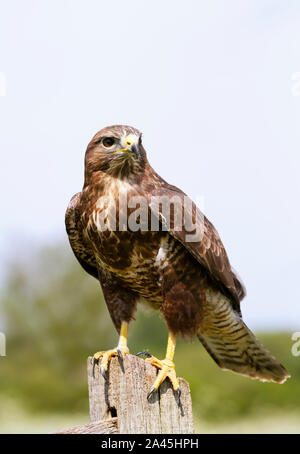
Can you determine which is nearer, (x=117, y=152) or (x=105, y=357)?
(x=105, y=357)

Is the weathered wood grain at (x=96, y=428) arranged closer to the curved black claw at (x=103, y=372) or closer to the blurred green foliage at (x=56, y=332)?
the curved black claw at (x=103, y=372)

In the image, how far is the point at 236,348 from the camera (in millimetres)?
6289

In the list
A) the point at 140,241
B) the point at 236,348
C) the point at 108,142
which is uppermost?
the point at 108,142

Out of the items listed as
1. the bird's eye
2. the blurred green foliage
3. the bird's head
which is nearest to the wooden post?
the bird's head

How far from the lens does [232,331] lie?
20.4 ft

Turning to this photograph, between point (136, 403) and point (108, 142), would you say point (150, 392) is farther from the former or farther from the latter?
point (108, 142)

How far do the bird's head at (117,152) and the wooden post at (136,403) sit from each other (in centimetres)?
166

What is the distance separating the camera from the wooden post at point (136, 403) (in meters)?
3.84

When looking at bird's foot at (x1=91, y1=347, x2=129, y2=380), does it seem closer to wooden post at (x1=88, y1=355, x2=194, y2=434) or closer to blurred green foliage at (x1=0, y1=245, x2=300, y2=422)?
wooden post at (x1=88, y1=355, x2=194, y2=434)

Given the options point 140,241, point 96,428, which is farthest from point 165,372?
point 140,241

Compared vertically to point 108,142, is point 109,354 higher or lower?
lower

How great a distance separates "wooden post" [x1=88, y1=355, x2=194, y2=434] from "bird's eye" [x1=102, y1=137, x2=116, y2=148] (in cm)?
177

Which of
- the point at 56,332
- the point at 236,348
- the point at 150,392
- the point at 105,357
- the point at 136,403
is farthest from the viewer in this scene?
the point at 56,332

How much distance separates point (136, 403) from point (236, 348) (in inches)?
101
